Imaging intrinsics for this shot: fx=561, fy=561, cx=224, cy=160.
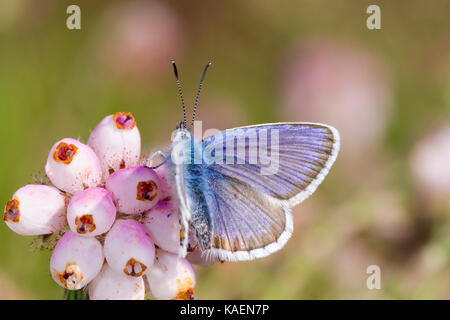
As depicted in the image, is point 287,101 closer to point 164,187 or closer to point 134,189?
point 164,187

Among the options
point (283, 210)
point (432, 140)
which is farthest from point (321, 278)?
point (283, 210)

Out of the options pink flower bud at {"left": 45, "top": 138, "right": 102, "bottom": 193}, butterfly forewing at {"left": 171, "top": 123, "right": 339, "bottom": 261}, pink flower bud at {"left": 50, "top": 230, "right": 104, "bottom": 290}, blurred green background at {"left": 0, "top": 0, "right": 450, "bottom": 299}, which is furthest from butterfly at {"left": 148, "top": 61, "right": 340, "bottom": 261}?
blurred green background at {"left": 0, "top": 0, "right": 450, "bottom": 299}

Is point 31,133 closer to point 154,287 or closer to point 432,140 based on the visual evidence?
point 154,287

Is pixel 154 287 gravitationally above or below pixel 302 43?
below

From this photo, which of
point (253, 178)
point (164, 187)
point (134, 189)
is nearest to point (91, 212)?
point (134, 189)

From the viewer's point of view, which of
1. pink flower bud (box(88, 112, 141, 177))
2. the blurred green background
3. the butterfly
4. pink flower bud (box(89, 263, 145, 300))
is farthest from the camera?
the blurred green background

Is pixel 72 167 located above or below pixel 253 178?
above

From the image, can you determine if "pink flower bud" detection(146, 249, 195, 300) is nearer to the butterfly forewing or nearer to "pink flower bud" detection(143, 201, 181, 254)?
"pink flower bud" detection(143, 201, 181, 254)
